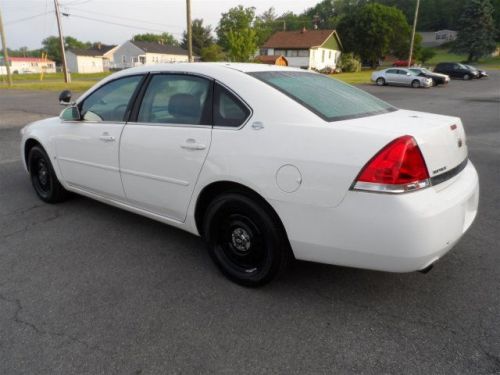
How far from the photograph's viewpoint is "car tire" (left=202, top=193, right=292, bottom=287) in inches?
105

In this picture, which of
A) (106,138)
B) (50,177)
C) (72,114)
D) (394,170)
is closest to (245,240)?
(394,170)

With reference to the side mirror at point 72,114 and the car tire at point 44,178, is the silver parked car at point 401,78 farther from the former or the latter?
the side mirror at point 72,114

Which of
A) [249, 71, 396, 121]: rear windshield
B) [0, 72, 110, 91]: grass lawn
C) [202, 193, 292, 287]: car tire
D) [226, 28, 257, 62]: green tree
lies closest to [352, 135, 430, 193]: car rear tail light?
[249, 71, 396, 121]: rear windshield

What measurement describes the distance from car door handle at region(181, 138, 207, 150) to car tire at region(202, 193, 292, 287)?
388mm

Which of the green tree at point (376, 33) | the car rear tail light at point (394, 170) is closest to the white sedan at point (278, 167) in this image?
the car rear tail light at point (394, 170)

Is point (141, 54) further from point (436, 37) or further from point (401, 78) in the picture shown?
point (436, 37)

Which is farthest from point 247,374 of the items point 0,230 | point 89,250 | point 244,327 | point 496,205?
point 496,205

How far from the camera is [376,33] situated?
58.1 metres

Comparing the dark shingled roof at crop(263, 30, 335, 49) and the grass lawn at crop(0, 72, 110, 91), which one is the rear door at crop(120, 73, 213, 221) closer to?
the grass lawn at crop(0, 72, 110, 91)

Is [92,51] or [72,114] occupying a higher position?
[92,51]

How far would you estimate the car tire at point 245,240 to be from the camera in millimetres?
2672

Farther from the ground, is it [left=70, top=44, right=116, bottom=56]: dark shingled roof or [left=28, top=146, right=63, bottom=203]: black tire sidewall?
[left=70, top=44, right=116, bottom=56]: dark shingled roof

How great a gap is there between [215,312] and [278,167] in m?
1.06

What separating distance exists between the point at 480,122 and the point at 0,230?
41.2 ft
